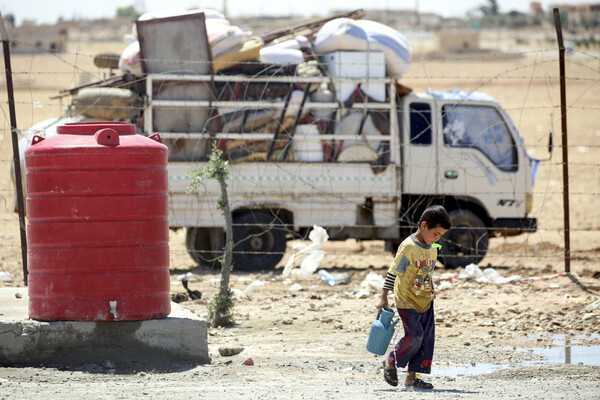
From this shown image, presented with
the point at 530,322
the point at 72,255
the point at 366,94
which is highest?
the point at 366,94

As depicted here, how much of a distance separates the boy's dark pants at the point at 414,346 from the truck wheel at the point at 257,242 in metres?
5.45

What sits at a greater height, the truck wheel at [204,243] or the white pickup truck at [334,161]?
the white pickup truck at [334,161]

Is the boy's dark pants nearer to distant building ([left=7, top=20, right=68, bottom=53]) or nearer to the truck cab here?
the truck cab

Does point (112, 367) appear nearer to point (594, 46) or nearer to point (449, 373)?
point (449, 373)

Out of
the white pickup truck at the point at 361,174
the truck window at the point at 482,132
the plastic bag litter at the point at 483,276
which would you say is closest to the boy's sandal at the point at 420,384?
the plastic bag litter at the point at 483,276

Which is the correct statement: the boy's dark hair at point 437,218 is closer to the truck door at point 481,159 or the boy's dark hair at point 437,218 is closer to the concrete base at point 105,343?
the concrete base at point 105,343

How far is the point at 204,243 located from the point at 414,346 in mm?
6014

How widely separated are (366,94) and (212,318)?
3930mm

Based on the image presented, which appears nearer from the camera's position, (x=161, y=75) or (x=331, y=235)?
(x=161, y=75)

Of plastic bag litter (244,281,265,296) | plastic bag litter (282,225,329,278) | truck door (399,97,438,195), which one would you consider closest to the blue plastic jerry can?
plastic bag litter (244,281,265,296)

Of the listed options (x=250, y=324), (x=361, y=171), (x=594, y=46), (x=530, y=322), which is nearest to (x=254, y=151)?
(x=361, y=171)

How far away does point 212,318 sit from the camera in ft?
25.7

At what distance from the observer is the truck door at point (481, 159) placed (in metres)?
11.1

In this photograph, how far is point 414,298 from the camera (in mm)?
5605
